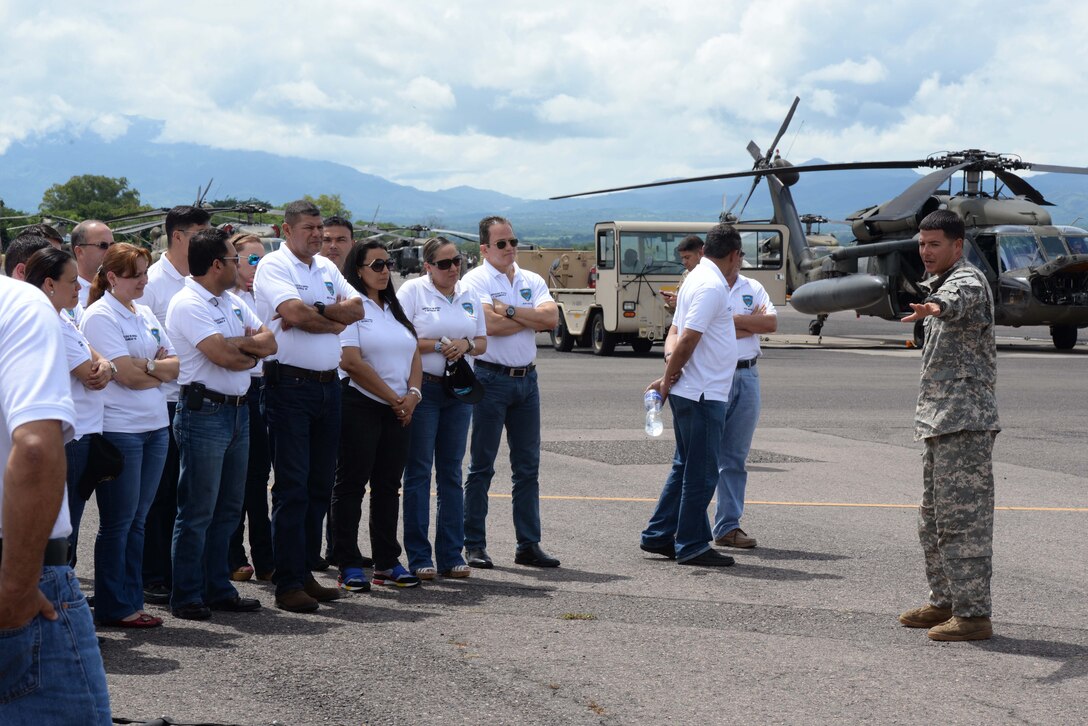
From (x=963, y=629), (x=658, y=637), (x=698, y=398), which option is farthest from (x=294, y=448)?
(x=963, y=629)

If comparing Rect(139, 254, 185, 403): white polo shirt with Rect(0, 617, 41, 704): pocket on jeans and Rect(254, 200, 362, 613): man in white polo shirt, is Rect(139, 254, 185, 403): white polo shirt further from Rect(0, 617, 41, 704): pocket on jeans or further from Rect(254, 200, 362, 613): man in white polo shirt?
Rect(0, 617, 41, 704): pocket on jeans

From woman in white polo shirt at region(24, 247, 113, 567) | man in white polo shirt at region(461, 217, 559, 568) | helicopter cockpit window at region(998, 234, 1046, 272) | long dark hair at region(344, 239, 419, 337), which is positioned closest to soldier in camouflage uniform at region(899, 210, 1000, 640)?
man in white polo shirt at region(461, 217, 559, 568)

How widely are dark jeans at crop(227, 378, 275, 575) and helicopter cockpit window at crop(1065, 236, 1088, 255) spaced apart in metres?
23.2

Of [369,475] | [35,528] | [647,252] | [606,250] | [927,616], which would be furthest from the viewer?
[606,250]

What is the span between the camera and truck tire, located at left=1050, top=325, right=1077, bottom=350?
27672mm

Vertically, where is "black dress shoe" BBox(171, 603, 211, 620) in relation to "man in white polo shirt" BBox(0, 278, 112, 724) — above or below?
below

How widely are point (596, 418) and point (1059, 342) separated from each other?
16.3 meters

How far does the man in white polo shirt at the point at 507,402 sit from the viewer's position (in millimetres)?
7605

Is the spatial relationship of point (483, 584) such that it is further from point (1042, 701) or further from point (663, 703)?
point (1042, 701)

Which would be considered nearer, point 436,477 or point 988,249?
point 436,477

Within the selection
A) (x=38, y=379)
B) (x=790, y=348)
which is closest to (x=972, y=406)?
(x=38, y=379)

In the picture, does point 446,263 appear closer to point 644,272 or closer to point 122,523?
point 122,523

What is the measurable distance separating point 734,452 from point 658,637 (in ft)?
8.48

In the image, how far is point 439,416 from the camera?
24.2ft
